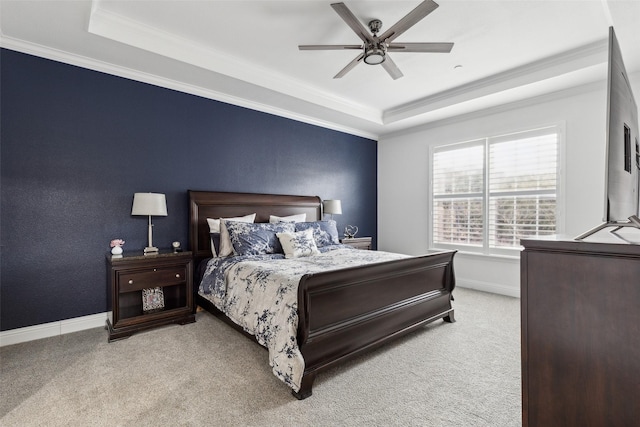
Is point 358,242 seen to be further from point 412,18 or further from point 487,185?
point 412,18

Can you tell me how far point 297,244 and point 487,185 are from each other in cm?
305

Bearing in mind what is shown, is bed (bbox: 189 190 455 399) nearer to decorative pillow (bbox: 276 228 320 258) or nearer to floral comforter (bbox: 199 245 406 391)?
floral comforter (bbox: 199 245 406 391)

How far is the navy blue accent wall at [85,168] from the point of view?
2797 mm

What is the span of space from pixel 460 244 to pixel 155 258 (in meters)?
4.33

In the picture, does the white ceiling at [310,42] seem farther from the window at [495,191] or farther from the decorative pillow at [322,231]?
the decorative pillow at [322,231]

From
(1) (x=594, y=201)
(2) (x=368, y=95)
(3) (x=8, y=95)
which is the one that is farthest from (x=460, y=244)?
(3) (x=8, y=95)

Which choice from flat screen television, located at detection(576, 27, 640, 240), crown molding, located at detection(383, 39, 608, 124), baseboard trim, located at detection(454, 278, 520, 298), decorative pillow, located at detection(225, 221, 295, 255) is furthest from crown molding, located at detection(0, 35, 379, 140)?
flat screen television, located at detection(576, 27, 640, 240)

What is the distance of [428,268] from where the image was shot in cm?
304

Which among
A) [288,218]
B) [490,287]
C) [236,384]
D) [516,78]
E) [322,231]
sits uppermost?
[516,78]

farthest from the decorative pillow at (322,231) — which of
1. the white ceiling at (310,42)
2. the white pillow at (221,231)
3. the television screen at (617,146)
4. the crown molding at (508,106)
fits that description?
the television screen at (617,146)

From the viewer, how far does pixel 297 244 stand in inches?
140

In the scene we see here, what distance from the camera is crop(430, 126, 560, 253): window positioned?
403 cm

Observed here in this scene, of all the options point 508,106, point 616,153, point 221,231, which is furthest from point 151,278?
point 508,106

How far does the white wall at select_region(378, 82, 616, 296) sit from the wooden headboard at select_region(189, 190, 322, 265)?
1.94m
